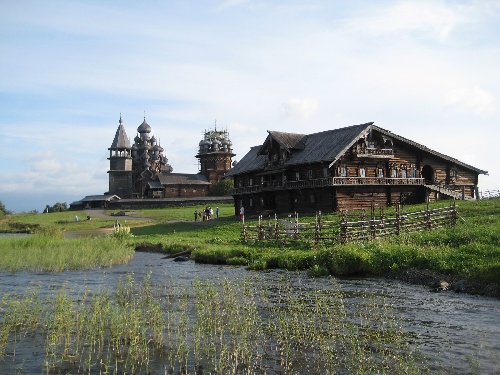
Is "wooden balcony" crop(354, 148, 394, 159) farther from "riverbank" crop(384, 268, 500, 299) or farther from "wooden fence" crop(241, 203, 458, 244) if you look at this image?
"riverbank" crop(384, 268, 500, 299)

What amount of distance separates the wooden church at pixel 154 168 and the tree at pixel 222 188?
362 centimetres

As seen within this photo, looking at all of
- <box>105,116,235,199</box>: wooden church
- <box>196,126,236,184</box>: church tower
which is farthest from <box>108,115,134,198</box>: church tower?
<box>196,126,236,184</box>: church tower

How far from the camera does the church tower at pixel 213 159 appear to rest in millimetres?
109938

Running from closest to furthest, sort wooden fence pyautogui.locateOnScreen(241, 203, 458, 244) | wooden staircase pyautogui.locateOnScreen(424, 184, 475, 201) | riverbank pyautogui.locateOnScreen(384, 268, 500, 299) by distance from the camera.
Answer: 1. riverbank pyautogui.locateOnScreen(384, 268, 500, 299)
2. wooden fence pyautogui.locateOnScreen(241, 203, 458, 244)
3. wooden staircase pyautogui.locateOnScreen(424, 184, 475, 201)

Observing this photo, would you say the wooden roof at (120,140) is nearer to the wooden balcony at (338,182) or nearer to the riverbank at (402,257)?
the wooden balcony at (338,182)

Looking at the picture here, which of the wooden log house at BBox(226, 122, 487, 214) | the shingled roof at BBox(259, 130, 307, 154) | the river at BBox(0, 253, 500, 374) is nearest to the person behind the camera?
the river at BBox(0, 253, 500, 374)

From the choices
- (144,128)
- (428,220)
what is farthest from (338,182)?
(144,128)

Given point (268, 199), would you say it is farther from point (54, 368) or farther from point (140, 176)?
point (140, 176)

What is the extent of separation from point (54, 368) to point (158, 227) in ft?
139

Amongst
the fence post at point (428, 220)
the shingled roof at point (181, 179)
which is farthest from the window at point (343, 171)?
the shingled roof at point (181, 179)

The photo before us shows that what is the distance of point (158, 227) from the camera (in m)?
52.6

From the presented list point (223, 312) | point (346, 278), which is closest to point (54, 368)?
point (223, 312)

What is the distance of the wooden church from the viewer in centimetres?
10206

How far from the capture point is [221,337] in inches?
447
